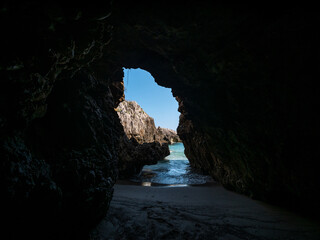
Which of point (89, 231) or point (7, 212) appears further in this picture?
point (89, 231)

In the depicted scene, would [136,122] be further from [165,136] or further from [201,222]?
[201,222]

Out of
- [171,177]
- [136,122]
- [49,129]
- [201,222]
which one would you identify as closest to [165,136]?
[136,122]

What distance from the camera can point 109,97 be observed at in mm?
6074

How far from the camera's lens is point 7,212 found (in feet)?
5.91

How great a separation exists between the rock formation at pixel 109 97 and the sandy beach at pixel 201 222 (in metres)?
0.59

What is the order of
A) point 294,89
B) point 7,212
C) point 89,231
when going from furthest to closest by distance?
point 294,89 < point 89,231 < point 7,212

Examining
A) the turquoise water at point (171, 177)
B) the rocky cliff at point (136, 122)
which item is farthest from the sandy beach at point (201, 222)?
the rocky cliff at point (136, 122)

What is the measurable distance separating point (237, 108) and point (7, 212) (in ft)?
19.4

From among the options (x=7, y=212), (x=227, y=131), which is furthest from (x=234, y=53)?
(x=7, y=212)

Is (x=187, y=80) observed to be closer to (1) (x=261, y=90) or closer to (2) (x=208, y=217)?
(1) (x=261, y=90)

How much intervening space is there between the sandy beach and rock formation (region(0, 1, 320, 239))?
587 mm

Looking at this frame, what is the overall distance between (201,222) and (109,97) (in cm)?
549

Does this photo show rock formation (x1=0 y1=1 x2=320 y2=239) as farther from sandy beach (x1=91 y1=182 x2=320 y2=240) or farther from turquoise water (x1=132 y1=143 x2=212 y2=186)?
turquoise water (x1=132 y1=143 x2=212 y2=186)

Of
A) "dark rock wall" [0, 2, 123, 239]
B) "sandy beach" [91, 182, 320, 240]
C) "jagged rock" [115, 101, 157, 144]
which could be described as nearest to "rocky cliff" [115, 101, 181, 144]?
"jagged rock" [115, 101, 157, 144]
